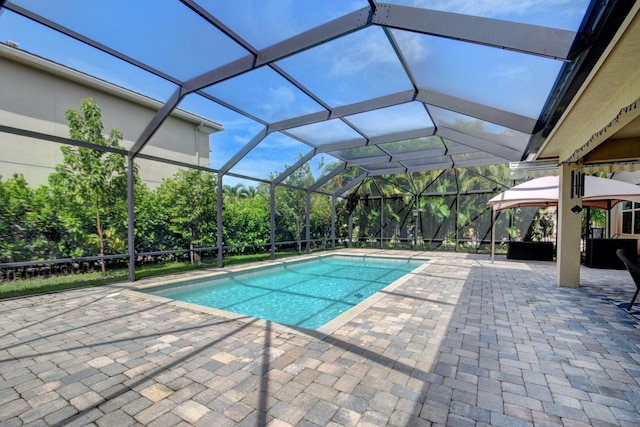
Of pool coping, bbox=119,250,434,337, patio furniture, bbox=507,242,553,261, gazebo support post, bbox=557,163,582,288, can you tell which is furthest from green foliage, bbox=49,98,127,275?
patio furniture, bbox=507,242,553,261

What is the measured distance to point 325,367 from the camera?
285cm

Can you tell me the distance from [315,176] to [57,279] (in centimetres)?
934

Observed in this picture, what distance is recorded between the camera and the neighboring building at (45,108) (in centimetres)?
805

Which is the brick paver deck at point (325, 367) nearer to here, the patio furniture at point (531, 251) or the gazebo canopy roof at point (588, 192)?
the gazebo canopy roof at point (588, 192)

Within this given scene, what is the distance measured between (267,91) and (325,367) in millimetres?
5285

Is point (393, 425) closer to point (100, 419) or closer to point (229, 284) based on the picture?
point (100, 419)

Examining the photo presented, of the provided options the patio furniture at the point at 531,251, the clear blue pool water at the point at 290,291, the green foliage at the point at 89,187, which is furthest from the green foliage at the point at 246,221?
the patio furniture at the point at 531,251

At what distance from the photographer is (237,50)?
462cm

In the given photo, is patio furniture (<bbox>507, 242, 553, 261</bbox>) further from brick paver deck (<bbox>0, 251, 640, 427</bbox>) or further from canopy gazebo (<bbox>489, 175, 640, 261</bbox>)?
brick paver deck (<bbox>0, 251, 640, 427</bbox>)

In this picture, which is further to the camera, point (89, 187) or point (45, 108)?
point (45, 108)

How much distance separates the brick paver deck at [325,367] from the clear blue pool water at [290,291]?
60.1 inches

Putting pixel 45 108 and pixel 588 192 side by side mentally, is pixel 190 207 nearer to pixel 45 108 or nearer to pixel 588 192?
pixel 45 108

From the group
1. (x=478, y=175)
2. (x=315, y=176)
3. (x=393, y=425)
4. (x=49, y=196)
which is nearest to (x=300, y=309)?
(x=393, y=425)

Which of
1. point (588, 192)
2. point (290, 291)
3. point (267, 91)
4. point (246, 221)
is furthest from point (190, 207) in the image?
point (588, 192)
